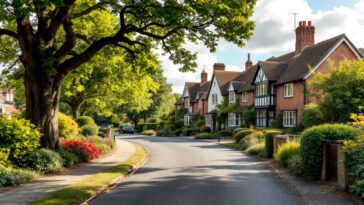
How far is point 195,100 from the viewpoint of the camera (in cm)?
7175

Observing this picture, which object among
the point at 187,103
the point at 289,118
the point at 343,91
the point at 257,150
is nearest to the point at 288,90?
the point at 289,118

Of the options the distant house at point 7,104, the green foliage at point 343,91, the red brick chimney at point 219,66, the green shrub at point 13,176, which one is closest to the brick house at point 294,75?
the green foliage at point 343,91

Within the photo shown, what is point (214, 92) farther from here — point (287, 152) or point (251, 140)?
point (287, 152)

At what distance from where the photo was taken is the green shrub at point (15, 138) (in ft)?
47.5

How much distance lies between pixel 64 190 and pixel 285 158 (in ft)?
34.8

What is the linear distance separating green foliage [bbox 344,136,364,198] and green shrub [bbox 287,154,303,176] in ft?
11.5

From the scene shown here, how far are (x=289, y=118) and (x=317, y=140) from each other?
26.5 meters

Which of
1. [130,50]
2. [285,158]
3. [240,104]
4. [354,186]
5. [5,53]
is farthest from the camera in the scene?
[240,104]

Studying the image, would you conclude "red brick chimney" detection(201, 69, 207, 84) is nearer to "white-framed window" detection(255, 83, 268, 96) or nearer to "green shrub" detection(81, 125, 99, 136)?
"white-framed window" detection(255, 83, 268, 96)

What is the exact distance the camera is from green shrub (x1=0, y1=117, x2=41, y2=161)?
14.5 m

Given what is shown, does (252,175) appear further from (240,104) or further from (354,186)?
(240,104)

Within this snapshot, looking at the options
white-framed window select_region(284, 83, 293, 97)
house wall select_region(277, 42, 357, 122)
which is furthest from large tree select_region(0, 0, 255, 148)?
white-framed window select_region(284, 83, 293, 97)

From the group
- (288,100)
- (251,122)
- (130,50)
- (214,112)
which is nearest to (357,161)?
(130,50)

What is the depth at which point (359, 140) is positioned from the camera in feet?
37.3
